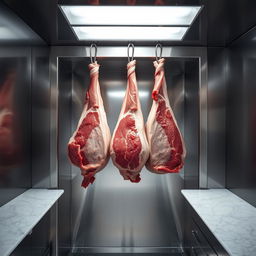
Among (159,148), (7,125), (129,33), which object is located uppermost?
(129,33)

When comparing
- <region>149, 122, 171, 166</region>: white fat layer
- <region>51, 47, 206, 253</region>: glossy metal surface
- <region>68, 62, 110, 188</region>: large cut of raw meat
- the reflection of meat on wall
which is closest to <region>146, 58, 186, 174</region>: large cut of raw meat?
<region>149, 122, 171, 166</region>: white fat layer

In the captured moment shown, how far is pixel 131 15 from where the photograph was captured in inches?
48.4

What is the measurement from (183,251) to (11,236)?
4.01 ft

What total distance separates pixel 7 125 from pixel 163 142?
27.6 inches

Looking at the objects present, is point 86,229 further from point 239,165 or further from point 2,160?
point 239,165

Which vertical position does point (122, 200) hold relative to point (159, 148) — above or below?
below

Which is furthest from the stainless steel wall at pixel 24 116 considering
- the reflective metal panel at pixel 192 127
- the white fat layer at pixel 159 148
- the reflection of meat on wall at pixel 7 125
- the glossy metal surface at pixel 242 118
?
the glossy metal surface at pixel 242 118

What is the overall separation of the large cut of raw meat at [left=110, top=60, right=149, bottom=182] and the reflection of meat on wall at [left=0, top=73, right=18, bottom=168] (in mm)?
466

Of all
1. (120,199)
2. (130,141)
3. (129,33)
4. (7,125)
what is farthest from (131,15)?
(120,199)

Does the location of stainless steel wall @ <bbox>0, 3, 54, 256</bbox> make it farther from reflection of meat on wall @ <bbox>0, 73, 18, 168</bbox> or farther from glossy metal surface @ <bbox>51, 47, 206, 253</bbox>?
glossy metal surface @ <bbox>51, 47, 206, 253</bbox>

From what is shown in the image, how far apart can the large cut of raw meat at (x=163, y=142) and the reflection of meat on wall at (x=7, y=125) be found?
2.05 feet

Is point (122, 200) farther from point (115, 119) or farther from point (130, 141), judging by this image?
point (130, 141)

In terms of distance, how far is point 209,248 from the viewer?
120 cm

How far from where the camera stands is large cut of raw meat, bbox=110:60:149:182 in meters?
1.29
